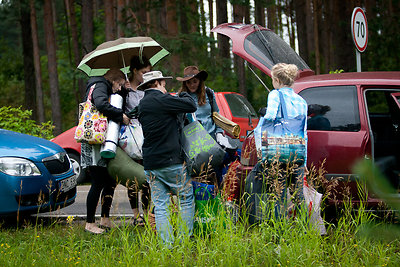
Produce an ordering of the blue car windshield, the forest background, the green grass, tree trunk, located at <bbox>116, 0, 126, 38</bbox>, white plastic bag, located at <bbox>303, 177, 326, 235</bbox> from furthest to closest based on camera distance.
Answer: tree trunk, located at <bbox>116, 0, 126, 38</bbox>, the forest background, the blue car windshield, white plastic bag, located at <bbox>303, 177, 326, 235</bbox>, the green grass

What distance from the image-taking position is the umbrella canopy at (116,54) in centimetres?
566

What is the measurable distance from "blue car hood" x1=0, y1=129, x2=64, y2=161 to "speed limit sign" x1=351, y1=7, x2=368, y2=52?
4829mm

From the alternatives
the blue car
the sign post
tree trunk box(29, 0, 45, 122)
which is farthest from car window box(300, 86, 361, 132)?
tree trunk box(29, 0, 45, 122)

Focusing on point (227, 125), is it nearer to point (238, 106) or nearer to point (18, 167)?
point (18, 167)

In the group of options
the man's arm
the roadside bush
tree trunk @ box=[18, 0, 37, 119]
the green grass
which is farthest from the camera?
tree trunk @ box=[18, 0, 37, 119]

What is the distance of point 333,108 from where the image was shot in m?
5.26

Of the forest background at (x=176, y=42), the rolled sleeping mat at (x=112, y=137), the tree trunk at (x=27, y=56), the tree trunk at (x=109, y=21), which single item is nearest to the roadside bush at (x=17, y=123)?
the forest background at (x=176, y=42)

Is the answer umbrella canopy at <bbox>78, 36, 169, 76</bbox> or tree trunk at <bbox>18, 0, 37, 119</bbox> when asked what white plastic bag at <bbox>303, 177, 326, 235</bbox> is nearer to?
umbrella canopy at <bbox>78, 36, 169, 76</bbox>

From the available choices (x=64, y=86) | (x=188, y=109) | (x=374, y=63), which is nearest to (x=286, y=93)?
(x=188, y=109)

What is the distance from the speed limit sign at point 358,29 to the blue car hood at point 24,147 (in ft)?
15.8

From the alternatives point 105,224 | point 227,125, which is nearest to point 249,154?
point 227,125

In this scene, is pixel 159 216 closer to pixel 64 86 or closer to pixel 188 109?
pixel 188 109

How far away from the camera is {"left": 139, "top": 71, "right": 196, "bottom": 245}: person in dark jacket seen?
4.46m

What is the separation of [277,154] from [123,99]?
1.95 meters
